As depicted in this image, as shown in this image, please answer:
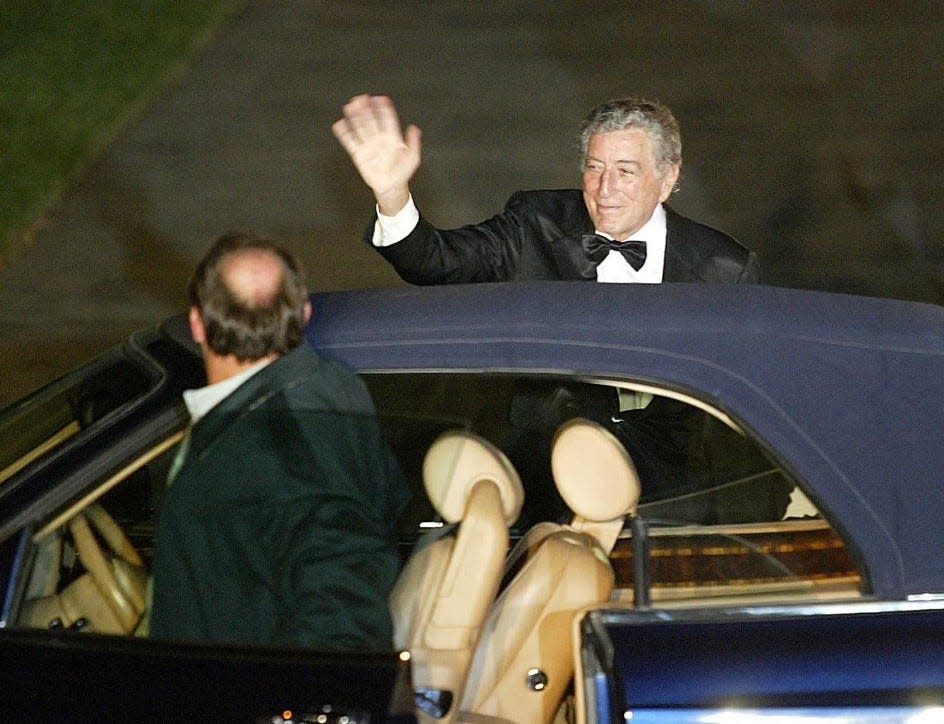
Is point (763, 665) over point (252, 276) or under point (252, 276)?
under

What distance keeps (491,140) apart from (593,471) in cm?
684

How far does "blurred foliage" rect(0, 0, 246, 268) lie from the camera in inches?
360

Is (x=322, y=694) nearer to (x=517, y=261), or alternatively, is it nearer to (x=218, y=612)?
(x=218, y=612)

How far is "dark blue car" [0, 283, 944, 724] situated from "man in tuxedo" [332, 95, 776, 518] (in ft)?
2.61

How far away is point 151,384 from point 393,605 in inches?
24.8

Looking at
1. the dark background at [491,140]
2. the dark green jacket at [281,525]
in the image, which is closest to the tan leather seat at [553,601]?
the dark green jacket at [281,525]

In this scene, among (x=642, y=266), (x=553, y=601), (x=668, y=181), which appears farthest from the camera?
(x=668, y=181)

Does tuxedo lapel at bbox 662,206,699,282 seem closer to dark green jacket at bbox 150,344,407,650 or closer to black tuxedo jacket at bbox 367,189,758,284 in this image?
black tuxedo jacket at bbox 367,189,758,284

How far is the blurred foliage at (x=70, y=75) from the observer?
916 centimetres

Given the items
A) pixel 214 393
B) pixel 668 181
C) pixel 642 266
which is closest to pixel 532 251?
pixel 642 266

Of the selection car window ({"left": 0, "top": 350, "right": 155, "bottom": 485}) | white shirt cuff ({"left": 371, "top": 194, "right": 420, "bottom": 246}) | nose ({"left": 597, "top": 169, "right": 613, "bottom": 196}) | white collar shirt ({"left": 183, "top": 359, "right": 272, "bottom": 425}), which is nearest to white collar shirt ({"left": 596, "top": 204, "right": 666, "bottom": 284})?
nose ({"left": 597, "top": 169, "right": 613, "bottom": 196})

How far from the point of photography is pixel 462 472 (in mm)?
3002

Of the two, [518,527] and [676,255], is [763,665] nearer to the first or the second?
[518,527]

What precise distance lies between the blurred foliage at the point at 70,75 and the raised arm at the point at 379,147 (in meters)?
→ 4.78
